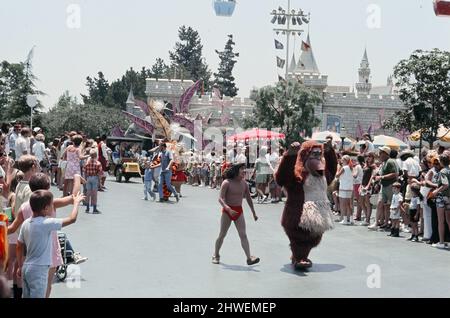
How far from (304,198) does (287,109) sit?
36073 mm

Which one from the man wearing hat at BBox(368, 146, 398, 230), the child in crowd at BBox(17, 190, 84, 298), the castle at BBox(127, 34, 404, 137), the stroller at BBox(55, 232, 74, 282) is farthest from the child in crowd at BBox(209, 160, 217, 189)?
the castle at BBox(127, 34, 404, 137)

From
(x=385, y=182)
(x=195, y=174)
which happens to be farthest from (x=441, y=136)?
(x=385, y=182)

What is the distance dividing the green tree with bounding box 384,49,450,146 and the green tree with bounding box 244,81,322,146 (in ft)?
61.1

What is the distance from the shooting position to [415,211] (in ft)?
44.4

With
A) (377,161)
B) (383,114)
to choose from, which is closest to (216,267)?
(377,161)

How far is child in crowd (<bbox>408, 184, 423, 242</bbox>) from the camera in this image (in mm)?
13500

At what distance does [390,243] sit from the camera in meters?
13.0

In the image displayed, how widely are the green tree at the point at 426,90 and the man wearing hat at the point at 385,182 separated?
11.4m

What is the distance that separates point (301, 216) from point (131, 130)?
4917cm

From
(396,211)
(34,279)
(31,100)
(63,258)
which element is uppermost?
(31,100)

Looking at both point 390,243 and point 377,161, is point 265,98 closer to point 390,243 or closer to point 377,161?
Result: point 377,161

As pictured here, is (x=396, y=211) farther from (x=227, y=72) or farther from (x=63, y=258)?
(x=227, y=72)

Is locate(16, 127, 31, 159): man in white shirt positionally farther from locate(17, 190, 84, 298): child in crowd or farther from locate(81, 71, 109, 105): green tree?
locate(81, 71, 109, 105): green tree

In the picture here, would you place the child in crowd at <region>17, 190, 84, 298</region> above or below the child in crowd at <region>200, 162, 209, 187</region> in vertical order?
above
